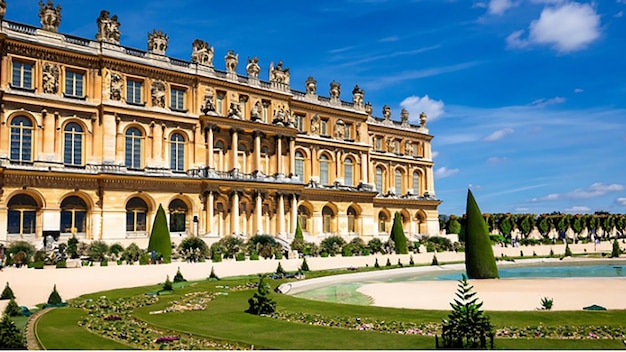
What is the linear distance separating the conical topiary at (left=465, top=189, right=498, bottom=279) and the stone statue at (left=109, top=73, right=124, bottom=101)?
2987 centimetres

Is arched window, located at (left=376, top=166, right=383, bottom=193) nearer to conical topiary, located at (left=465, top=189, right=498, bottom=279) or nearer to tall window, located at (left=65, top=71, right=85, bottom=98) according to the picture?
tall window, located at (left=65, top=71, right=85, bottom=98)

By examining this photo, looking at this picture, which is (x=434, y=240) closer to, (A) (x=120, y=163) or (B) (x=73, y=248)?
(A) (x=120, y=163)

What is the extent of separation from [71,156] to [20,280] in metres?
19.0

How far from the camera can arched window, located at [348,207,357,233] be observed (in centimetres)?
6264

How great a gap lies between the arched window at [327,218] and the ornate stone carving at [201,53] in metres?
20.4

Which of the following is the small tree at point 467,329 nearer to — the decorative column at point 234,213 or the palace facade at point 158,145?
the palace facade at point 158,145

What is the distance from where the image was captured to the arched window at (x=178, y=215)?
46.0m

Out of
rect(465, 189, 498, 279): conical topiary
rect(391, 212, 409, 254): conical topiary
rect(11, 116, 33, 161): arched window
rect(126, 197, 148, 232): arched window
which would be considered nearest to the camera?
rect(465, 189, 498, 279): conical topiary

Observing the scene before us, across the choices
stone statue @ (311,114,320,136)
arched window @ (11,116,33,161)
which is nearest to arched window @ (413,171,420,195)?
stone statue @ (311,114,320,136)

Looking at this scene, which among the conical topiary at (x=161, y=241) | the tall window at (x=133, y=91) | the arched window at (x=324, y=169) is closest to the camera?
the conical topiary at (x=161, y=241)

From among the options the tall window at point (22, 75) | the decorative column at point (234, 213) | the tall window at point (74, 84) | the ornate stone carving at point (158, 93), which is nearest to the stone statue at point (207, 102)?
the ornate stone carving at point (158, 93)

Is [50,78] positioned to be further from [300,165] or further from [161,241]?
[300,165]

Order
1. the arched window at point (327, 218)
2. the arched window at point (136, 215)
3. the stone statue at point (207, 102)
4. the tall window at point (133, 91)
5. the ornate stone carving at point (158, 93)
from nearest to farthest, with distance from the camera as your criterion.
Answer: the arched window at point (136, 215) < the tall window at point (133, 91) < the ornate stone carving at point (158, 93) < the stone statue at point (207, 102) < the arched window at point (327, 218)

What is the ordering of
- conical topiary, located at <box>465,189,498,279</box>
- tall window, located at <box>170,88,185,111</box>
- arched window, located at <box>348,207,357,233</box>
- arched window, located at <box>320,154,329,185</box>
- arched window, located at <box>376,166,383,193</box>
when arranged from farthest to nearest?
1. arched window, located at <box>376,166,383,193</box>
2. arched window, located at <box>348,207,357,233</box>
3. arched window, located at <box>320,154,329,185</box>
4. tall window, located at <box>170,88,185,111</box>
5. conical topiary, located at <box>465,189,498,279</box>
